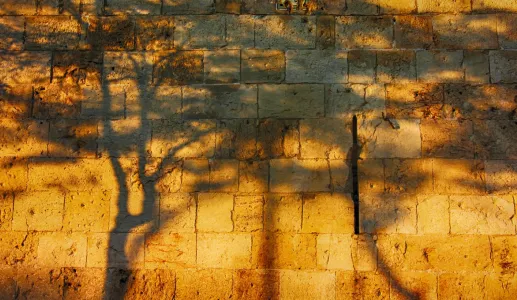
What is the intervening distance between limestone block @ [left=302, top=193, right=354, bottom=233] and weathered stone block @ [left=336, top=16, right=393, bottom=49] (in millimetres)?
1970

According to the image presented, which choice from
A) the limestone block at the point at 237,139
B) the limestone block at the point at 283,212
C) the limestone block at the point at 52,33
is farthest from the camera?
the limestone block at the point at 52,33

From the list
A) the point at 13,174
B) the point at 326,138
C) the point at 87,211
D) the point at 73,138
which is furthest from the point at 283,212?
the point at 13,174

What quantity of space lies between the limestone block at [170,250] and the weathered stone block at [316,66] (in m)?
2.43

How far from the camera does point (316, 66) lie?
4.72m

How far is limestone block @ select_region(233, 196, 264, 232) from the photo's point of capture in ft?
14.9

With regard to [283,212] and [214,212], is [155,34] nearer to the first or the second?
[214,212]

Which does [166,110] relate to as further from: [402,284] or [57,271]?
[402,284]

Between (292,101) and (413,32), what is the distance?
1815 millimetres

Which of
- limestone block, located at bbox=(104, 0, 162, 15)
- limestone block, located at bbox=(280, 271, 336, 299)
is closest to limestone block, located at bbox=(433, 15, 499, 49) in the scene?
limestone block, located at bbox=(280, 271, 336, 299)

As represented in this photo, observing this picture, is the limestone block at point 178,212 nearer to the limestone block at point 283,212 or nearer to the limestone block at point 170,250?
Result: the limestone block at point 170,250

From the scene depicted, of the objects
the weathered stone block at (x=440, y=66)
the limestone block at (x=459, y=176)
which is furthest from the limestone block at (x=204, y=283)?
the weathered stone block at (x=440, y=66)

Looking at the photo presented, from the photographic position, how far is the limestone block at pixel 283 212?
4535 millimetres

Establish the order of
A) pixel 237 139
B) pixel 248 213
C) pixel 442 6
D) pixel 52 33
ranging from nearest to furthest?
pixel 248 213 → pixel 237 139 → pixel 442 6 → pixel 52 33

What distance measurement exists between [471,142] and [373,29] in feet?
6.21
